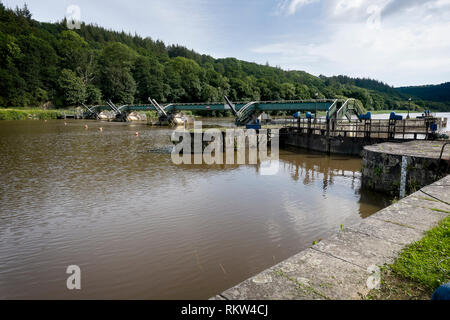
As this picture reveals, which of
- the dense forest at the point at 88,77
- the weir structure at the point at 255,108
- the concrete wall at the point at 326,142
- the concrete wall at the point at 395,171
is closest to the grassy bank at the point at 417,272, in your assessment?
the concrete wall at the point at 395,171

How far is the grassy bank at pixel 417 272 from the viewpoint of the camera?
11.6 feet

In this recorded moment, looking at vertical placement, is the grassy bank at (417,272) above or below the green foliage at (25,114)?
below

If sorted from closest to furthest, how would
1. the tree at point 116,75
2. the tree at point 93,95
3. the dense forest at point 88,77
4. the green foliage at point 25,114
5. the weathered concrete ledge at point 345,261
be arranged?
1. the weathered concrete ledge at point 345,261
2. the green foliage at point 25,114
3. the dense forest at point 88,77
4. the tree at point 93,95
5. the tree at point 116,75

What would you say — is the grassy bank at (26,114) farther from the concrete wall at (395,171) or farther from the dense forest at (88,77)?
the concrete wall at (395,171)

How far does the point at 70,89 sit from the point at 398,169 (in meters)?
99.7

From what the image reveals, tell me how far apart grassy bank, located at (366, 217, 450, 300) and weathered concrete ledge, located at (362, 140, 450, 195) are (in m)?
7.87

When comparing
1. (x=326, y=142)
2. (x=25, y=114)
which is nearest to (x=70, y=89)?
(x=25, y=114)

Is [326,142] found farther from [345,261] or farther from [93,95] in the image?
[93,95]

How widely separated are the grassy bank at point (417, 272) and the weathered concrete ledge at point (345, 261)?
0.55 feet

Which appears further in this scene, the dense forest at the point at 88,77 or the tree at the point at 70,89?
the tree at the point at 70,89

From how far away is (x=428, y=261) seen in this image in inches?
161

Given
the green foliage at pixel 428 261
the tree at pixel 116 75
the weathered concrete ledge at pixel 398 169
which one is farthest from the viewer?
the tree at pixel 116 75

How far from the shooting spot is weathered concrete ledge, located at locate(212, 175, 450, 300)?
353 cm

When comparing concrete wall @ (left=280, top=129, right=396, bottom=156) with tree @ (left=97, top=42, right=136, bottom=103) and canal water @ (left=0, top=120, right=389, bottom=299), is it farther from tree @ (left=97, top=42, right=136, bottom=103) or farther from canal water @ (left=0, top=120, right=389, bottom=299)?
tree @ (left=97, top=42, right=136, bottom=103)
